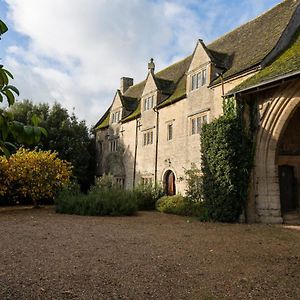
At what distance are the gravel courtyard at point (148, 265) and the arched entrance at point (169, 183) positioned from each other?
10001mm

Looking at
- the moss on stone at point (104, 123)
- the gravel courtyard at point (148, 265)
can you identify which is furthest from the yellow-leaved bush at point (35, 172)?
the moss on stone at point (104, 123)

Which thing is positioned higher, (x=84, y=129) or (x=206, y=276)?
(x=84, y=129)

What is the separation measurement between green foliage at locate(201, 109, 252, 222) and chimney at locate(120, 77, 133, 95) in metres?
20.1

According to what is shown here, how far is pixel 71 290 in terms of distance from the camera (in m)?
4.43

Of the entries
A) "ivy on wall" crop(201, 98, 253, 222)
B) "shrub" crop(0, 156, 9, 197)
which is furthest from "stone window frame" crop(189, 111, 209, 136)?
"shrub" crop(0, 156, 9, 197)

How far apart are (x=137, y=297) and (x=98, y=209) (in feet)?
37.3

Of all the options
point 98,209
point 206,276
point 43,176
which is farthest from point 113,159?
point 206,276

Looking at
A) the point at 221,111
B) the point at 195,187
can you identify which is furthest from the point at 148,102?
the point at 195,187

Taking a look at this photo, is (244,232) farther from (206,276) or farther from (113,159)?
(113,159)

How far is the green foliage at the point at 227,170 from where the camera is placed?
1247 cm

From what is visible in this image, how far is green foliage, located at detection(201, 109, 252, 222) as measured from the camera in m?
12.5

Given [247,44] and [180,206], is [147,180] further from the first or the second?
[247,44]

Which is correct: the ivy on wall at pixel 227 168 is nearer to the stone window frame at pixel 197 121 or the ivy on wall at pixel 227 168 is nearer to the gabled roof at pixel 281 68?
the gabled roof at pixel 281 68

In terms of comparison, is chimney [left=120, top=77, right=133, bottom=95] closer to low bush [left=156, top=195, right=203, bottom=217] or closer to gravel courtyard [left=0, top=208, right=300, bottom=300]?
low bush [left=156, top=195, right=203, bottom=217]
